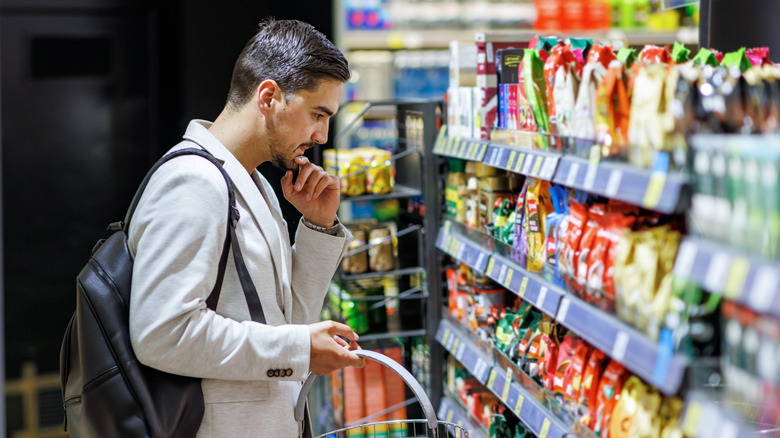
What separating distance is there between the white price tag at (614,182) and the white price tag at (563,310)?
41 cm

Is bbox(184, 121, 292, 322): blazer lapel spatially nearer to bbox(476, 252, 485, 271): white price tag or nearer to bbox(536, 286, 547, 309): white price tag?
bbox(536, 286, 547, 309): white price tag

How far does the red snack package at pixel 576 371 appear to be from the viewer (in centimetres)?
203

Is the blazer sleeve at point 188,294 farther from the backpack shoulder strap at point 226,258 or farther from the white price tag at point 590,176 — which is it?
the white price tag at point 590,176

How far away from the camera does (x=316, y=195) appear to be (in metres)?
2.16

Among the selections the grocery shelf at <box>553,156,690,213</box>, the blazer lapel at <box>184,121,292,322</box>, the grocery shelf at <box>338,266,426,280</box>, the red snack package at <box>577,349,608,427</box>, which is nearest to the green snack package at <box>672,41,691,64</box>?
the grocery shelf at <box>553,156,690,213</box>

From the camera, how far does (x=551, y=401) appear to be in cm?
219

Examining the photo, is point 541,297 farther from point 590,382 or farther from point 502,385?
point 502,385

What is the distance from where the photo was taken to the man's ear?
6.01ft

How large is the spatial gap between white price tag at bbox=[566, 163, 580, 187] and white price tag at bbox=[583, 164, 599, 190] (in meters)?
0.06

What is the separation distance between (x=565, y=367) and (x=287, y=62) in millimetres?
1144

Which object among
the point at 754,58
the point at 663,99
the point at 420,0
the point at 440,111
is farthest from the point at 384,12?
the point at 663,99

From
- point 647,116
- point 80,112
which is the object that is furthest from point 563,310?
point 80,112

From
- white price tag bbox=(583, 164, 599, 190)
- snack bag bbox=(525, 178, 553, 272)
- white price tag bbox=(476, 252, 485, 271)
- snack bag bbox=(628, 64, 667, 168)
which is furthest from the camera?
white price tag bbox=(476, 252, 485, 271)

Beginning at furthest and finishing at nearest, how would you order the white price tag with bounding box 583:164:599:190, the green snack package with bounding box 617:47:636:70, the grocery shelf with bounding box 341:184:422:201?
1. the grocery shelf with bounding box 341:184:422:201
2. the green snack package with bounding box 617:47:636:70
3. the white price tag with bounding box 583:164:599:190
